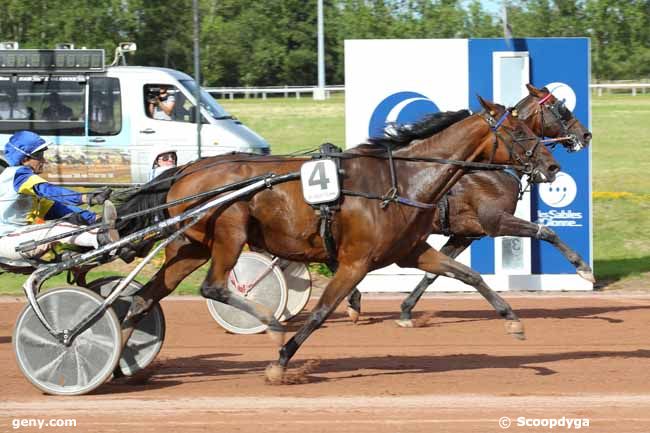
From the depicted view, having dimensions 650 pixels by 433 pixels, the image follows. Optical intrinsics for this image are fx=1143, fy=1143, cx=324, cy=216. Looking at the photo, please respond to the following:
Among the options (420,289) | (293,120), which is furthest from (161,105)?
(293,120)

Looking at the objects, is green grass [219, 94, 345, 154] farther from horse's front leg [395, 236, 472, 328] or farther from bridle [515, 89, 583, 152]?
bridle [515, 89, 583, 152]

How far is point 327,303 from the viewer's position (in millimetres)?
7602

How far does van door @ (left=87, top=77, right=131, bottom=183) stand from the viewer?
55.6 feet

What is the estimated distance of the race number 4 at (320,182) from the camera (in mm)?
7562

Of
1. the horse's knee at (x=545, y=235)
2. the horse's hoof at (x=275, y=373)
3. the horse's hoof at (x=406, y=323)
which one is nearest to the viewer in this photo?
the horse's hoof at (x=275, y=373)

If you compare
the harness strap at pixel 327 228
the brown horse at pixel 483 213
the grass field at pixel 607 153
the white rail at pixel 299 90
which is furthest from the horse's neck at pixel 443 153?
the white rail at pixel 299 90

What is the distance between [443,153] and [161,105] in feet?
31.9

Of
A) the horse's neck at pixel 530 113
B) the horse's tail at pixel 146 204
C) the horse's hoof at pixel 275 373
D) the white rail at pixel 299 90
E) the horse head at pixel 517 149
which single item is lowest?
the horse's hoof at pixel 275 373

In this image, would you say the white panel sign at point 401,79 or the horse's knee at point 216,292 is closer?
the horse's knee at point 216,292

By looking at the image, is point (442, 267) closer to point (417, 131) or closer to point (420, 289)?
point (417, 131)

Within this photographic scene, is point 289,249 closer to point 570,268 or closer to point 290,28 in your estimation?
point 570,268

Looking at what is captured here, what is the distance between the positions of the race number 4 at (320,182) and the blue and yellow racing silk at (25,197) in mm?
1530

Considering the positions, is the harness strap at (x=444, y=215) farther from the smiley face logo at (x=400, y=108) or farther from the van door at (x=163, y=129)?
the van door at (x=163, y=129)

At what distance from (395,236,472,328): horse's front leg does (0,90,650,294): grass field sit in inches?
127
